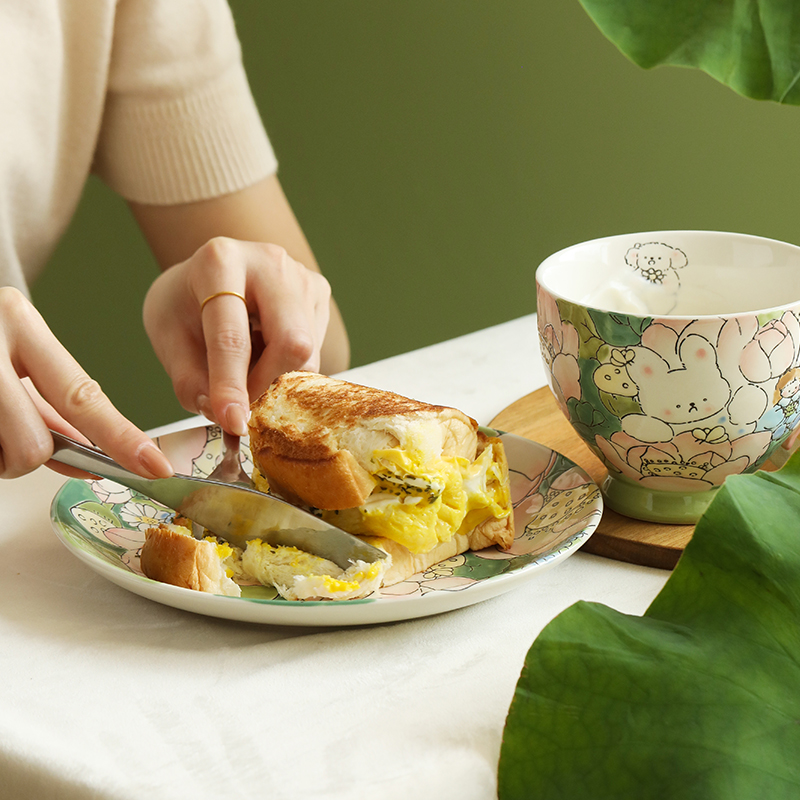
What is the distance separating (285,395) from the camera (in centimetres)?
61

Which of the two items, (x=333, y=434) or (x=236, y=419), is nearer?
(x=333, y=434)

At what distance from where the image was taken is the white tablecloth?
1.21 ft

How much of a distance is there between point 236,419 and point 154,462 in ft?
0.40

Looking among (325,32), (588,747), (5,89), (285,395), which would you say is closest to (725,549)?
(588,747)

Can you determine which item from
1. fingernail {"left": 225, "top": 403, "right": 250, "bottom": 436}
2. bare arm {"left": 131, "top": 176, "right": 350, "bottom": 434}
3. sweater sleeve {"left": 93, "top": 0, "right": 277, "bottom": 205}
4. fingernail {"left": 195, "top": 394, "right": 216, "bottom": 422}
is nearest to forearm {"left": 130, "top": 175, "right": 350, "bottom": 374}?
sweater sleeve {"left": 93, "top": 0, "right": 277, "bottom": 205}

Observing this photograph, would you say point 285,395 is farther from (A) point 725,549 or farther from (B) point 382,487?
(A) point 725,549

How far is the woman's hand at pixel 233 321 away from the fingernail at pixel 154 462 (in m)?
0.13

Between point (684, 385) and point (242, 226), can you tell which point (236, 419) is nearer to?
point (684, 385)

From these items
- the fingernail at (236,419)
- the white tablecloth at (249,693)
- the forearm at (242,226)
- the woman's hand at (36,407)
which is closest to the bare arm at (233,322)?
the fingernail at (236,419)

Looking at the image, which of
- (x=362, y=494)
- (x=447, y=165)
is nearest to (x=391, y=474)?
(x=362, y=494)

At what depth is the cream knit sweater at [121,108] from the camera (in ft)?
3.90

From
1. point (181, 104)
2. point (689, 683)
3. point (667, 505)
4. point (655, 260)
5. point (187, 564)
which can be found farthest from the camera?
point (181, 104)

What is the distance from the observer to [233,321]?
29.6 inches

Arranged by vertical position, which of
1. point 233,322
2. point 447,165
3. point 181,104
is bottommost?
point 447,165
